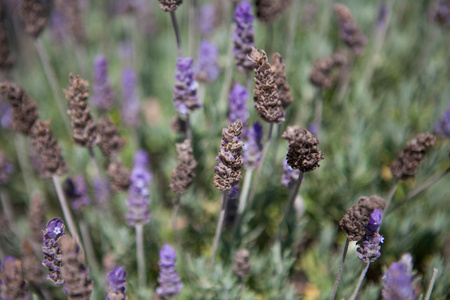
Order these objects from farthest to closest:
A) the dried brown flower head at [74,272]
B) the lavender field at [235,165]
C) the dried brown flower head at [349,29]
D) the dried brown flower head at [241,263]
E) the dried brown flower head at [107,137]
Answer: the dried brown flower head at [349,29], the dried brown flower head at [107,137], the dried brown flower head at [241,263], the lavender field at [235,165], the dried brown flower head at [74,272]

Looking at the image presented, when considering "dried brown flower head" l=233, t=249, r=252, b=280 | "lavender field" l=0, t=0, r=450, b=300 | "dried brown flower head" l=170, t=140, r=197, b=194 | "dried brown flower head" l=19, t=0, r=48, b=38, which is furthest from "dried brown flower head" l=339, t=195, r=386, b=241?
"dried brown flower head" l=19, t=0, r=48, b=38

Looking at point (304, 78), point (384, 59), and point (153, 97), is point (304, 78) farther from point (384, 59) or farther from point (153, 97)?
point (153, 97)

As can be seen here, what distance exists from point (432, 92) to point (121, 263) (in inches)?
108

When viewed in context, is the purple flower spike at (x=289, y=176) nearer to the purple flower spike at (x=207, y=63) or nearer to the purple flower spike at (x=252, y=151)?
the purple flower spike at (x=252, y=151)

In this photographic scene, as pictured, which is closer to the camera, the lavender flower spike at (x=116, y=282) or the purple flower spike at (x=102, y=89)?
the lavender flower spike at (x=116, y=282)

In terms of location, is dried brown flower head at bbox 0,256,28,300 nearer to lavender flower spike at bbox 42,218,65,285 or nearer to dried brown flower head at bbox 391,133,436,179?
lavender flower spike at bbox 42,218,65,285

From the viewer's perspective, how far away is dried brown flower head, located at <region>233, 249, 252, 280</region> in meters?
1.92

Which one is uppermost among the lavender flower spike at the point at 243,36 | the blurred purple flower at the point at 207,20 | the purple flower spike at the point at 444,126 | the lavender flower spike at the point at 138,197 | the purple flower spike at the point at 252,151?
the blurred purple flower at the point at 207,20

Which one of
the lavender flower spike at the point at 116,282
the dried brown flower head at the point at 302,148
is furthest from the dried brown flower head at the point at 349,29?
the lavender flower spike at the point at 116,282

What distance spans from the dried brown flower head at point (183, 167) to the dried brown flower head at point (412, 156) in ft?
3.35

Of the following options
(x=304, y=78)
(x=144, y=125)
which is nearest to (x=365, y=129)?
(x=304, y=78)

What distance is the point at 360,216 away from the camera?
1.46m

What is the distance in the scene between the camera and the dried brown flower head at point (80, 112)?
1.71 m

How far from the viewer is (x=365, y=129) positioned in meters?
2.77
